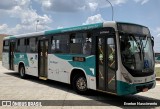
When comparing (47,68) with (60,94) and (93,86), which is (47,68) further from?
(93,86)

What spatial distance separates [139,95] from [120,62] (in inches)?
119

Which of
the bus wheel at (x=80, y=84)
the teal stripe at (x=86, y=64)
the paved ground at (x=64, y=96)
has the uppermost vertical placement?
the teal stripe at (x=86, y=64)

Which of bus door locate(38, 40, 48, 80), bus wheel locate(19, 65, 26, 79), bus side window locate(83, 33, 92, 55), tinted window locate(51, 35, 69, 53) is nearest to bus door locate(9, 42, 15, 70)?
bus wheel locate(19, 65, 26, 79)

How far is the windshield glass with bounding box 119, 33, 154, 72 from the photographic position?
952 centimetres

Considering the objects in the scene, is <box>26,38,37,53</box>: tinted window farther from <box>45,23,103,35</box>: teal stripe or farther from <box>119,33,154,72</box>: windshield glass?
<box>119,33,154,72</box>: windshield glass

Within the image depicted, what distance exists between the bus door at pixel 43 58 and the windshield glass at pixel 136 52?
5.60m

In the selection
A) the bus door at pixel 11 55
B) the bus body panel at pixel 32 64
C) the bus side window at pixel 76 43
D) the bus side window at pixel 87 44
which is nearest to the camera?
the bus side window at pixel 87 44

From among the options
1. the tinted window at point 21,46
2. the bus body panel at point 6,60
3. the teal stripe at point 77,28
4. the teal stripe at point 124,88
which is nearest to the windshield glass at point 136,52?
the teal stripe at point 124,88

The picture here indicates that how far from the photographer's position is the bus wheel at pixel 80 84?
1124cm

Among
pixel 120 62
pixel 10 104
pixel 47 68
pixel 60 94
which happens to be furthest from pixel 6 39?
pixel 120 62

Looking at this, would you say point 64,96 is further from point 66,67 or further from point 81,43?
point 81,43

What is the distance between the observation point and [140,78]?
970 cm

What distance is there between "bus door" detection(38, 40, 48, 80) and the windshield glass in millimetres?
5596

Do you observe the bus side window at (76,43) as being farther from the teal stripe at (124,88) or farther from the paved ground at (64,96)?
the teal stripe at (124,88)
